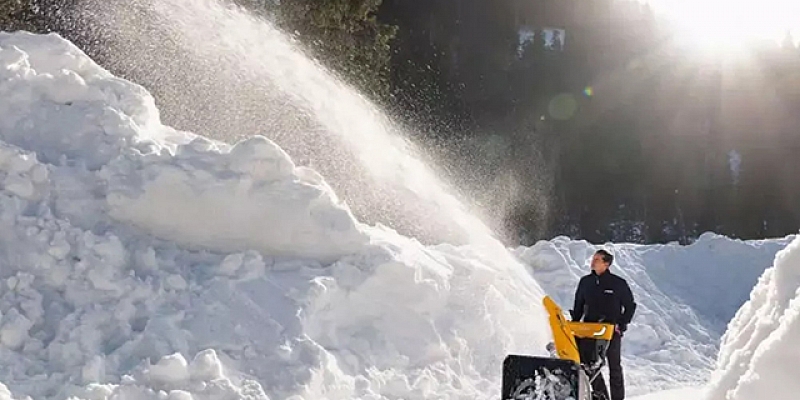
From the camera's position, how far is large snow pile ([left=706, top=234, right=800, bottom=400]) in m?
2.89

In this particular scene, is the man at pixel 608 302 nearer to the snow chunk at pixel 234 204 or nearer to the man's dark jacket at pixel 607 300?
the man's dark jacket at pixel 607 300

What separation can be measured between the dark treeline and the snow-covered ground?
493 inches

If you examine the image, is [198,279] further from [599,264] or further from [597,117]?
[597,117]

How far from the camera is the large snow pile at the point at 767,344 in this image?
2.89 metres

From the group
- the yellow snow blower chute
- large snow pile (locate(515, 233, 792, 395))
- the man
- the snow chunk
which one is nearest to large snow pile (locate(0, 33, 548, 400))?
the snow chunk

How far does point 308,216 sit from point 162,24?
7.03 m

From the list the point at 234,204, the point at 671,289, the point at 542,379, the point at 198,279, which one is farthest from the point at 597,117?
the point at 542,379

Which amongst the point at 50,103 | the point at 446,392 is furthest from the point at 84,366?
the point at 50,103

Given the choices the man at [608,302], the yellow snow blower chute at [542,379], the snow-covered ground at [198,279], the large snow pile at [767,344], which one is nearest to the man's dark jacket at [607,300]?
the man at [608,302]

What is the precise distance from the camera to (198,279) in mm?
7387

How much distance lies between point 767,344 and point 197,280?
17.3 feet

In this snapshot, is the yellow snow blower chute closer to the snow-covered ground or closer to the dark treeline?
the snow-covered ground

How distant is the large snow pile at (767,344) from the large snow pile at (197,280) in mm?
3709

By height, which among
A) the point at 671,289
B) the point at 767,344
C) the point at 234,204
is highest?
the point at 671,289
